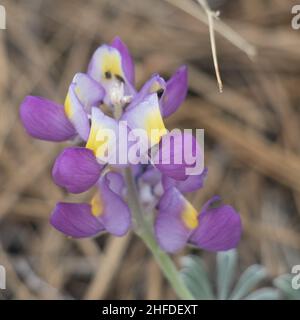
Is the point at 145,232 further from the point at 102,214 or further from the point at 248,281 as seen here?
the point at 248,281

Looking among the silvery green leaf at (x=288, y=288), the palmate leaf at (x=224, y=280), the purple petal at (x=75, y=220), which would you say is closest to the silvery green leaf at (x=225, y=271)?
the palmate leaf at (x=224, y=280)

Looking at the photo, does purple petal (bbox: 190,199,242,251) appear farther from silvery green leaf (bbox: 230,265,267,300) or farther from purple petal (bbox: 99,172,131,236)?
silvery green leaf (bbox: 230,265,267,300)

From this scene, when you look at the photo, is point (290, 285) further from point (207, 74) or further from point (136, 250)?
point (207, 74)

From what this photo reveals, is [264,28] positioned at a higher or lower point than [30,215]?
higher

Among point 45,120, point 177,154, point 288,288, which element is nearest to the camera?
point 177,154

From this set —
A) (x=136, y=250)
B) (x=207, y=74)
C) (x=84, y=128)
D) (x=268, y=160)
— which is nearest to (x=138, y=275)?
(x=136, y=250)

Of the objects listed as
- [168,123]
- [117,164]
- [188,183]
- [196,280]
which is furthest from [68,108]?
[168,123]

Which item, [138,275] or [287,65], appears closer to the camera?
[138,275]
